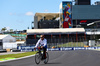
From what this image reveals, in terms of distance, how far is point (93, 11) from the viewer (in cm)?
12519

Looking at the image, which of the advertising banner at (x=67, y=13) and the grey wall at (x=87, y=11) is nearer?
the advertising banner at (x=67, y=13)

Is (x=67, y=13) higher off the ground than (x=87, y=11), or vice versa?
(x=87, y=11)

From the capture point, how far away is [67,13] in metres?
122

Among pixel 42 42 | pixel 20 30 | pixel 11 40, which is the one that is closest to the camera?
pixel 42 42

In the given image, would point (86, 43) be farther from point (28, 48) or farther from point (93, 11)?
point (93, 11)

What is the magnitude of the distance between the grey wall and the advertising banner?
9.45 ft

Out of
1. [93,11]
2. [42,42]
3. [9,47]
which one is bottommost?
Result: [9,47]

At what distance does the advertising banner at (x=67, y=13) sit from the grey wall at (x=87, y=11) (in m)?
2.88

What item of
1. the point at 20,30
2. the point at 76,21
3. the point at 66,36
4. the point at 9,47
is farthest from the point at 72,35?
the point at 20,30

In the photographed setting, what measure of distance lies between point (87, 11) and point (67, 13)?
11560mm

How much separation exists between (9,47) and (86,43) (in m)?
24.5

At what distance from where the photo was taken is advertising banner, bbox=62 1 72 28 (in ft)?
400

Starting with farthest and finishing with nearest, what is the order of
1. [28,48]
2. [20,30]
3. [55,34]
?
[20,30] → [55,34] → [28,48]

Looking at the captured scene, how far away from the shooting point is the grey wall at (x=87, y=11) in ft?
407
